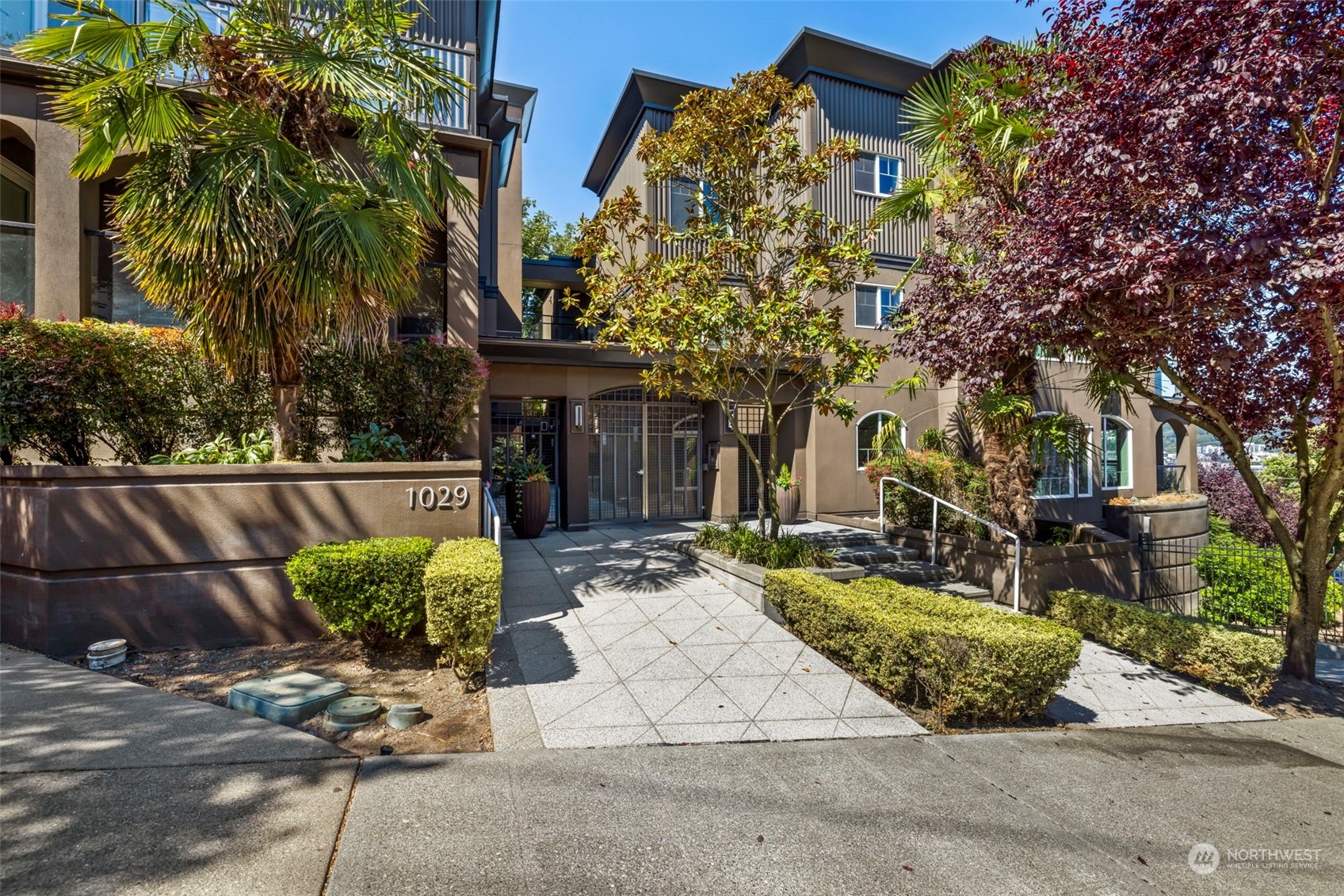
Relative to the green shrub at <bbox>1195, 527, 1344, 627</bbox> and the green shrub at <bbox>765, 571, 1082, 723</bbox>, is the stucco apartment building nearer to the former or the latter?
the green shrub at <bbox>1195, 527, 1344, 627</bbox>

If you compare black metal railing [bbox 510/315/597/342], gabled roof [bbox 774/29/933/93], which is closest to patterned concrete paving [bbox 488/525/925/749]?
black metal railing [bbox 510/315/597/342]

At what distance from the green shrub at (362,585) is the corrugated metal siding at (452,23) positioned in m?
7.85

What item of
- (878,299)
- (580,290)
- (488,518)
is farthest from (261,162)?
(878,299)

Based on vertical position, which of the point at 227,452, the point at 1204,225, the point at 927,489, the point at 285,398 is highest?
the point at 1204,225

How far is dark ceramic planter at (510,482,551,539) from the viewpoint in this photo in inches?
391

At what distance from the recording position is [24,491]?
5219mm

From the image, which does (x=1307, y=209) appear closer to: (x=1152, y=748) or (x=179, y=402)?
(x=1152, y=748)

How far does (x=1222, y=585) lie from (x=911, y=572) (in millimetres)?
9490

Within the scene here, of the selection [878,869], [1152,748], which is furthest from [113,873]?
[1152,748]

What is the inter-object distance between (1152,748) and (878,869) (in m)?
2.94

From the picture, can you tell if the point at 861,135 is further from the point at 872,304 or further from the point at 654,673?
the point at 654,673

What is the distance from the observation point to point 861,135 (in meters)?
13.9

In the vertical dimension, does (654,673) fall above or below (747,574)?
below

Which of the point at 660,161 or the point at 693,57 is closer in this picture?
the point at 660,161
